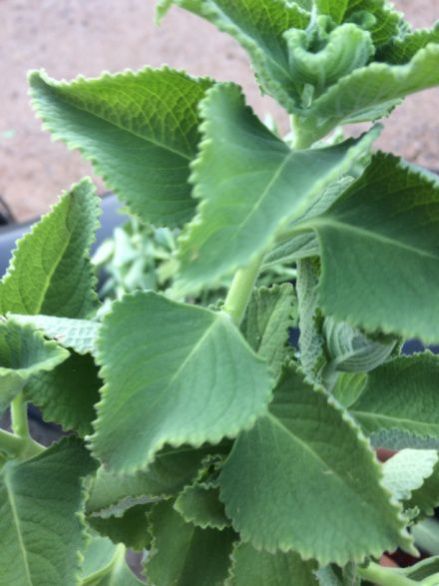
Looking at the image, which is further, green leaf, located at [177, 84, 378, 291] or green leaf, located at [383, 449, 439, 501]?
green leaf, located at [383, 449, 439, 501]

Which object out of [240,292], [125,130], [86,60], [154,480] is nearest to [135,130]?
[125,130]

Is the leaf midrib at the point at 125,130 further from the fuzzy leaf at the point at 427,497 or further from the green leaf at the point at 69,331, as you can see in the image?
the fuzzy leaf at the point at 427,497

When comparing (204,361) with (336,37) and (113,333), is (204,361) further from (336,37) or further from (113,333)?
(336,37)

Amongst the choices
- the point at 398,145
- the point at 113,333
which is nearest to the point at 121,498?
the point at 113,333

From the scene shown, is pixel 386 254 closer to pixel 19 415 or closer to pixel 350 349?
pixel 350 349

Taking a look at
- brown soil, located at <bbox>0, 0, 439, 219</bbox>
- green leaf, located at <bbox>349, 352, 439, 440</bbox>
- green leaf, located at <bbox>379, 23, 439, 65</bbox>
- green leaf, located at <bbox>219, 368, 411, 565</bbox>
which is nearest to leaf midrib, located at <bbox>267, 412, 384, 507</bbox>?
green leaf, located at <bbox>219, 368, 411, 565</bbox>

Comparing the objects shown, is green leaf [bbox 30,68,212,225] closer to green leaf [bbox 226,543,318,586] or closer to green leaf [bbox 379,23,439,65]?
green leaf [bbox 379,23,439,65]
